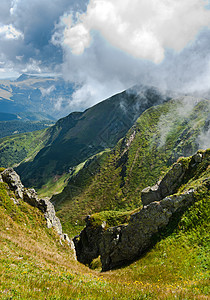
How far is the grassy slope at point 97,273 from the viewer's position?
984 centimetres

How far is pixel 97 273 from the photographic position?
2753 centimetres

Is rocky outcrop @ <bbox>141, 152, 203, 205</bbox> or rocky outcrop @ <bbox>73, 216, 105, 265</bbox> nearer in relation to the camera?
rocky outcrop @ <bbox>141, 152, 203, 205</bbox>

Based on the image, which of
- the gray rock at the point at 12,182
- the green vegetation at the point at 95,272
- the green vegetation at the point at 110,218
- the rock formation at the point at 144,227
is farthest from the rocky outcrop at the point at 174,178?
the gray rock at the point at 12,182

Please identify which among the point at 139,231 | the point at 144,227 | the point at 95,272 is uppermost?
the point at 95,272

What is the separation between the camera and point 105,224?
231 ft

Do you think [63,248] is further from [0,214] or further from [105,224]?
[105,224]

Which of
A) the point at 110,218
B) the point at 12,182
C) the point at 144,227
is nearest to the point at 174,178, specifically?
the point at 144,227

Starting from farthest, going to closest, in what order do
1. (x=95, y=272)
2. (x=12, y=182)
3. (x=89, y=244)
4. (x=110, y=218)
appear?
(x=110, y=218) < (x=89, y=244) < (x=12, y=182) < (x=95, y=272)

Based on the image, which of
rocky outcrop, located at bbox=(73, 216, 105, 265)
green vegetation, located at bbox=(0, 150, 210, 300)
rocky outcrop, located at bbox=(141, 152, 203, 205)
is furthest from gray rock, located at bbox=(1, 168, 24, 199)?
rocky outcrop, located at bbox=(141, 152, 203, 205)

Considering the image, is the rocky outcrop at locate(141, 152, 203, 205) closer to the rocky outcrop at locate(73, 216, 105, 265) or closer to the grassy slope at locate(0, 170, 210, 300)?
the grassy slope at locate(0, 170, 210, 300)

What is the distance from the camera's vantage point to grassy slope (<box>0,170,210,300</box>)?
32.3ft

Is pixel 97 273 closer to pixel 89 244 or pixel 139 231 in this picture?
pixel 139 231

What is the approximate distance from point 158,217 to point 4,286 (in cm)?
2774

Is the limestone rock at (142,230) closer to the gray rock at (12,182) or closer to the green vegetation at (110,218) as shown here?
the gray rock at (12,182)
